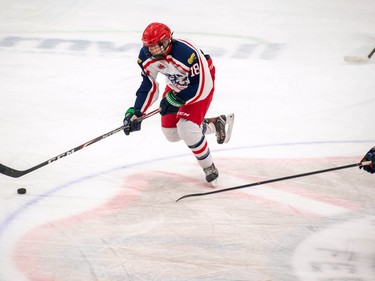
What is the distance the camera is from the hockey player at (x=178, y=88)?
4.53 meters

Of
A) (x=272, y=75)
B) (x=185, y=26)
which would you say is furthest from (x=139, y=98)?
(x=185, y=26)

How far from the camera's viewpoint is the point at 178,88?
4.82 metres

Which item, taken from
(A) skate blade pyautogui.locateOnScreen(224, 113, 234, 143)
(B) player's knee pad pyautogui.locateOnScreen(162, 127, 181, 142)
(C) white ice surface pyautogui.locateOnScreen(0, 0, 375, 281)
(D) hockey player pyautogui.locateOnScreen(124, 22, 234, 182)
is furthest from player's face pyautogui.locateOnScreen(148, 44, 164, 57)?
A: (A) skate blade pyautogui.locateOnScreen(224, 113, 234, 143)

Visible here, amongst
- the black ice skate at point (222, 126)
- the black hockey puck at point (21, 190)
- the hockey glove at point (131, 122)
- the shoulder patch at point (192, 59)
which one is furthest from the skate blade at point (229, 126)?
the black hockey puck at point (21, 190)

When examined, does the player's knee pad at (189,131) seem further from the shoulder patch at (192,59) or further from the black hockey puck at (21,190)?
the black hockey puck at (21,190)

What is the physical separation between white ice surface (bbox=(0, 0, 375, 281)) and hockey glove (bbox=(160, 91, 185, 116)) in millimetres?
478

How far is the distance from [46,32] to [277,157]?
11.9 feet

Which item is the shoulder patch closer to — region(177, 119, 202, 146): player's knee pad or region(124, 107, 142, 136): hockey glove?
region(177, 119, 202, 146): player's knee pad

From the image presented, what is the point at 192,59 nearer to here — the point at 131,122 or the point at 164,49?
the point at 164,49

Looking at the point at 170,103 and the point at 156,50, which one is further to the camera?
the point at 170,103

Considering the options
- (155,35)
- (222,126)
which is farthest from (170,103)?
(222,126)

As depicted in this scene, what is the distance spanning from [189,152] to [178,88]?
0.74 m

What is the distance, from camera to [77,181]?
4.92 metres

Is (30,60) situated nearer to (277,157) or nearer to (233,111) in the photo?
(233,111)
